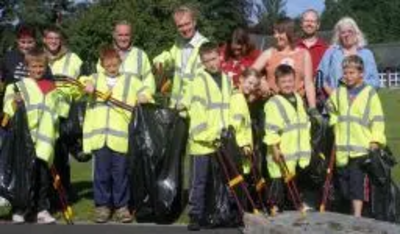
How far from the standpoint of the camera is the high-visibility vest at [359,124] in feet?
31.0

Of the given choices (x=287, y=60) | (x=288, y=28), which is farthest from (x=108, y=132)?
(x=288, y=28)

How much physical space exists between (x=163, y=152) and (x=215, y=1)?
89016 millimetres

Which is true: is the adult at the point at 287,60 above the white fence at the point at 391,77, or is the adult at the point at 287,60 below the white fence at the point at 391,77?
below

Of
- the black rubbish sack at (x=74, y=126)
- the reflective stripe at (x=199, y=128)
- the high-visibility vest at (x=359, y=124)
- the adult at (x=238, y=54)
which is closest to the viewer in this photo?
the high-visibility vest at (x=359, y=124)

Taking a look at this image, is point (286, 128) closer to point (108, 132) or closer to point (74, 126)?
point (108, 132)

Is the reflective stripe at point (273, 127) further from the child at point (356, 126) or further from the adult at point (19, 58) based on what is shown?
the adult at point (19, 58)

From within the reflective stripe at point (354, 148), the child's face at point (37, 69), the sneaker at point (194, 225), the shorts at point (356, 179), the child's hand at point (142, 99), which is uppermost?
the child's face at point (37, 69)

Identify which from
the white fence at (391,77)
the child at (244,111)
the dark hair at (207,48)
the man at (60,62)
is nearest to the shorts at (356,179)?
the child at (244,111)

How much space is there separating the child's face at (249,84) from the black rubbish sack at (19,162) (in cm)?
231

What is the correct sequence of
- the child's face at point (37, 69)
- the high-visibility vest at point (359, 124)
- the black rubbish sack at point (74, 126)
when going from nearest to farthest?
1. the high-visibility vest at point (359, 124)
2. the child's face at point (37, 69)
3. the black rubbish sack at point (74, 126)

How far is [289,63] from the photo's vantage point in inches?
389

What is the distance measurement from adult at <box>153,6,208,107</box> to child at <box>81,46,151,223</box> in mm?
363

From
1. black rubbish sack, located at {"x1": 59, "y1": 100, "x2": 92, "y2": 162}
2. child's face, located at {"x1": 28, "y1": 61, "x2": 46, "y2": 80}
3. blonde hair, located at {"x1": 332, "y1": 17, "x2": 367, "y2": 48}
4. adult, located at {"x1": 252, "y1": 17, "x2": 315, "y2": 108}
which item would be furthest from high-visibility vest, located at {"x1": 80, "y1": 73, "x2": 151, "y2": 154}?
blonde hair, located at {"x1": 332, "y1": 17, "x2": 367, "y2": 48}

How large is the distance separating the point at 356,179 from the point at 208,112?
5.32 feet
